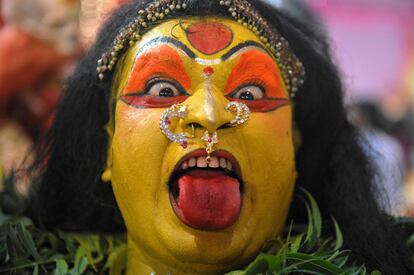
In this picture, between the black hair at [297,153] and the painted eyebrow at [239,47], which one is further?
the black hair at [297,153]

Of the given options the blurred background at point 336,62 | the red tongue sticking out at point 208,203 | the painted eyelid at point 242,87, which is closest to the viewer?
the red tongue sticking out at point 208,203

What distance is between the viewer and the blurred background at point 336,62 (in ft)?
7.01

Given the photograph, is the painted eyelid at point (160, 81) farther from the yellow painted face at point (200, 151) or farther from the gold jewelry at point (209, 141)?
the gold jewelry at point (209, 141)

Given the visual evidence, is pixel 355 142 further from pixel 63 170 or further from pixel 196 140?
pixel 63 170

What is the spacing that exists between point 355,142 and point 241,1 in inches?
19.6

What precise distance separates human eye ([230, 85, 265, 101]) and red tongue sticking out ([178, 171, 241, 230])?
0.68ft

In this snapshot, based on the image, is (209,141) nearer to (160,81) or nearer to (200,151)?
(200,151)

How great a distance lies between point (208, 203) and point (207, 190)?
27mm

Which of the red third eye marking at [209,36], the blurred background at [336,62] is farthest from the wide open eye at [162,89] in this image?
the blurred background at [336,62]

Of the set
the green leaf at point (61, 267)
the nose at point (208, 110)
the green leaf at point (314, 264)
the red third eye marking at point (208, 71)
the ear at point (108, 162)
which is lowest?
the green leaf at point (61, 267)

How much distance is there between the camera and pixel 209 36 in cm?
156

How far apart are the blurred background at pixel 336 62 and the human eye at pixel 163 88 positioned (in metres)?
0.41

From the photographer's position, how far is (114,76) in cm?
167

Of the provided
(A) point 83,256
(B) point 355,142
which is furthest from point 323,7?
(A) point 83,256
